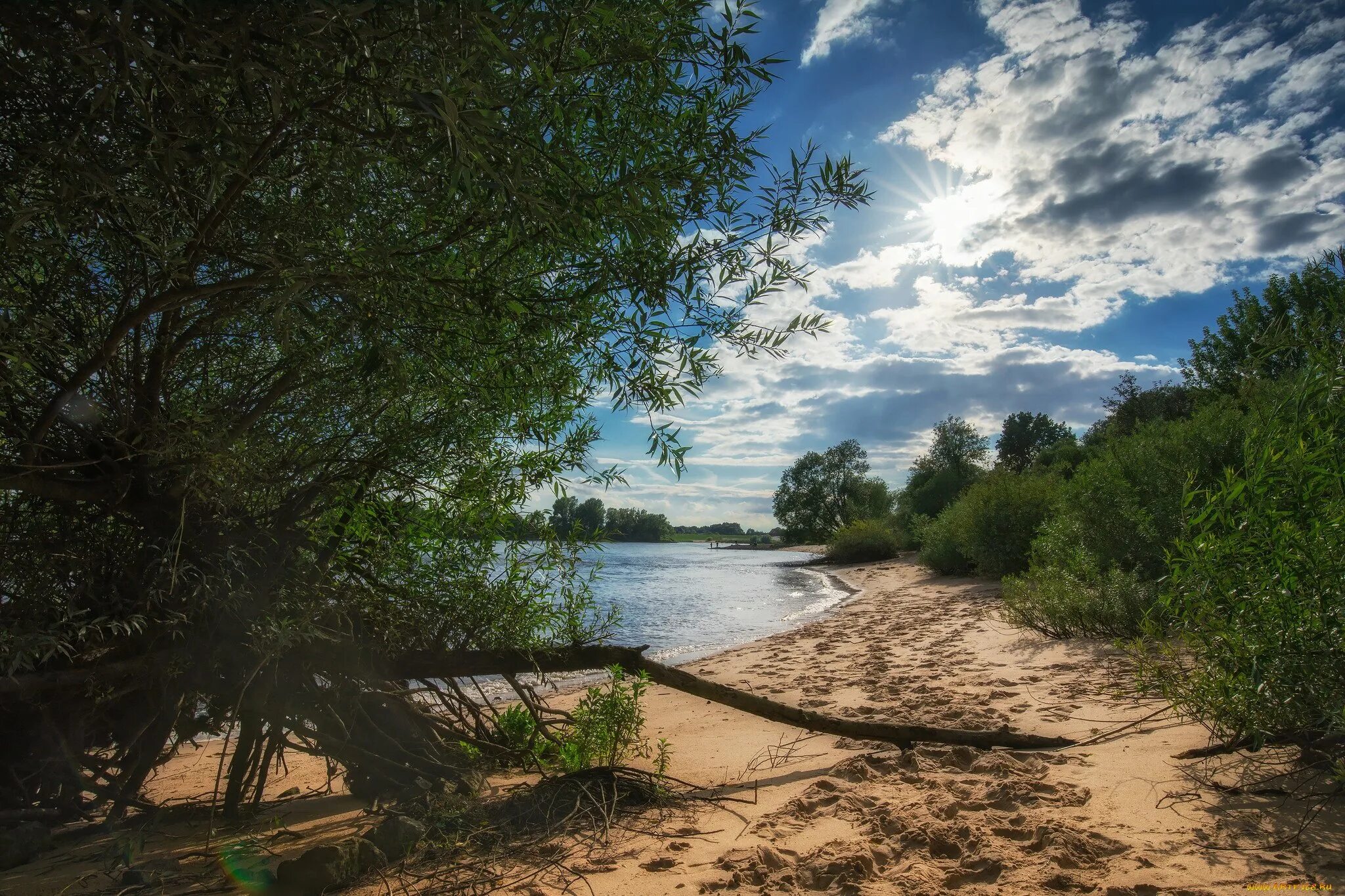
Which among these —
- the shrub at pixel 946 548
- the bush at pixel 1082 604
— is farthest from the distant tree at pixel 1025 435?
the bush at pixel 1082 604

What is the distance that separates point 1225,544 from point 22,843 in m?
6.96

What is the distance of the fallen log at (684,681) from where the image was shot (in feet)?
15.7

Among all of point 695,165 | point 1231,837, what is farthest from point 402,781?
point 1231,837

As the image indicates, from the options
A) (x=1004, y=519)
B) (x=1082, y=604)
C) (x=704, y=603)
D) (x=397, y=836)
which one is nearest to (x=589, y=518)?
(x=397, y=836)

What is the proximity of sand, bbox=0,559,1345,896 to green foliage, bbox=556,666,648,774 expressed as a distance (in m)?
0.57

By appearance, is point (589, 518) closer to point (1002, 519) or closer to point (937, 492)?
point (1002, 519)

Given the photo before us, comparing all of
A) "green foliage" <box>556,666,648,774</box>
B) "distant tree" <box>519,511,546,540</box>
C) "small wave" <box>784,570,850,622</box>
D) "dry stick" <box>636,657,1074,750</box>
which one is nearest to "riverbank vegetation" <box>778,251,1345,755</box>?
"dry stick" <box>636,657,1074,750</box>

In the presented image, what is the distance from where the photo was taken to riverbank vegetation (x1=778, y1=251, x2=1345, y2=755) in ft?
10.9

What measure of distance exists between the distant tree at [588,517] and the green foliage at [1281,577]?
143 inches

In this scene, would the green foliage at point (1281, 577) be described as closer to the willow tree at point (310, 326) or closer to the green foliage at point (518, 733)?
the willow tree at point (310, 326)

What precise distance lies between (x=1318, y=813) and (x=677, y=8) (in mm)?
4593

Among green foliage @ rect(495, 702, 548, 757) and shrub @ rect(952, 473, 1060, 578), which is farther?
shrub @ rect(952, 473, 1060, 578)

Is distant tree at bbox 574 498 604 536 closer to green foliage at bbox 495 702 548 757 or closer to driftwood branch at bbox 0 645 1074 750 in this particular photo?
driftwood branch at bbox 0 645 1074 750

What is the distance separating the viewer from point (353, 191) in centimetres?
314
